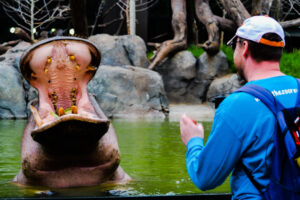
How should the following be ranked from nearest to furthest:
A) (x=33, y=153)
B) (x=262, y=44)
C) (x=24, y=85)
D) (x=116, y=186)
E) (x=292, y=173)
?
(x=292, y=173), (x=262, y=44), (x=33, y=153), (x=116, y=186), (x=24, y=85)

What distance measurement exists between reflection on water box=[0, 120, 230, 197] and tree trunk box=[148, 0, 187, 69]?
6262 millimetres

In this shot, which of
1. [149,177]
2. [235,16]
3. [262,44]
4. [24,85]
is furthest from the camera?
[235,16]

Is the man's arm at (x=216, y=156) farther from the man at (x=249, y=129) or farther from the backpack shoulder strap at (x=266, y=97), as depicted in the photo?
the backpack shoulder strap at (x=266, y=97)

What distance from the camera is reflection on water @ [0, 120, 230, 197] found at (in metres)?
3.32

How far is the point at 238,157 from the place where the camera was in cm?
169

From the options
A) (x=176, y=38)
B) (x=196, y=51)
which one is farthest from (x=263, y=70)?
(x=196, y=51)

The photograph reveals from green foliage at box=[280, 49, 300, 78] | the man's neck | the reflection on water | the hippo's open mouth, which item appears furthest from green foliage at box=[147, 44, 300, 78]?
the man's neck

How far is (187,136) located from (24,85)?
9.11 metres

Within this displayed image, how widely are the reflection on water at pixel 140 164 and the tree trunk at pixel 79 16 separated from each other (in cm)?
164

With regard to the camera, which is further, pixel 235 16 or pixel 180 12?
pixel 180 12

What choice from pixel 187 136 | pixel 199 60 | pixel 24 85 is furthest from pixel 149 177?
pixel 199 60

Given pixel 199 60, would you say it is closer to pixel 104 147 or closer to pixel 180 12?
pixel 180 12

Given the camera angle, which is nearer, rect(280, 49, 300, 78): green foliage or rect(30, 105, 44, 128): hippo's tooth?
rect(30, 105, 44, 128): hippo's tooth

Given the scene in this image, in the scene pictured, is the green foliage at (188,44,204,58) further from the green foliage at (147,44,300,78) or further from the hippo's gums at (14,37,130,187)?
the hippo's gums at (14,37,130,187)
